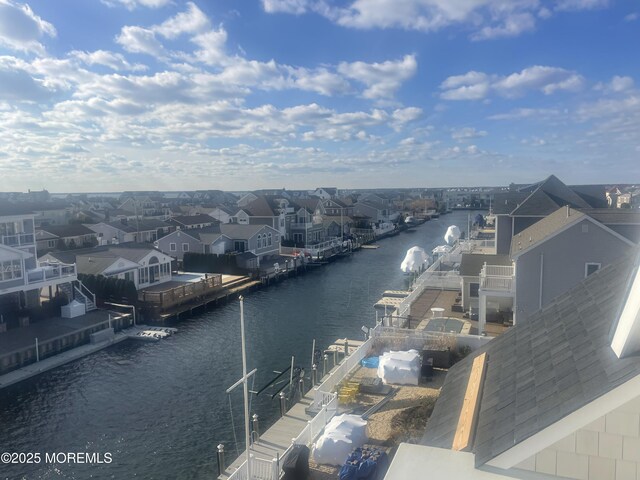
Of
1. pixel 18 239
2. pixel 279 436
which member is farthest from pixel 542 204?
pixel 18 239

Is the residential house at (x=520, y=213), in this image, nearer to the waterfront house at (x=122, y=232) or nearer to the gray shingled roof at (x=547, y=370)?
the gray shingled roof at (x=547, y=370)

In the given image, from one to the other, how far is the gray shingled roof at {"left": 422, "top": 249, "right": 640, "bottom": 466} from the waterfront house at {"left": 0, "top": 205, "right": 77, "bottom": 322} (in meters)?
24.1

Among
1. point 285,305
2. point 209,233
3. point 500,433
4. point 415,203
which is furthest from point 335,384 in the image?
point 415,203

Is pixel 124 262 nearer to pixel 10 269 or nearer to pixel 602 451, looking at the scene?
pixel 10 269

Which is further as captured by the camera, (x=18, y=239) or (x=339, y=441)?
(x=18, y=239)

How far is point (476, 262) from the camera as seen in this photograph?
1005 inches

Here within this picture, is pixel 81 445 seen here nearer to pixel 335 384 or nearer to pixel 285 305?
pixel 335 384

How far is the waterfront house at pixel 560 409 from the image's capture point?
321 centimetres

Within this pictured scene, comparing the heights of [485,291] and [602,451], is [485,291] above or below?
below

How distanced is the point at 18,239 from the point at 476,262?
83.9 feet

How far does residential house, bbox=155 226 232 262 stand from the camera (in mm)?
43719

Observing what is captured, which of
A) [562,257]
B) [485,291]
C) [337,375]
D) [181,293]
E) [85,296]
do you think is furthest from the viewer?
[181,293]

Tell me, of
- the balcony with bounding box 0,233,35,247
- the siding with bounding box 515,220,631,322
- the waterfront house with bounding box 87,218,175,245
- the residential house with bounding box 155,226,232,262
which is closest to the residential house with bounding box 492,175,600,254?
the siding with bounding box 515,220,631,322

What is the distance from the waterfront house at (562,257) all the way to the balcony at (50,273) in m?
23.5
